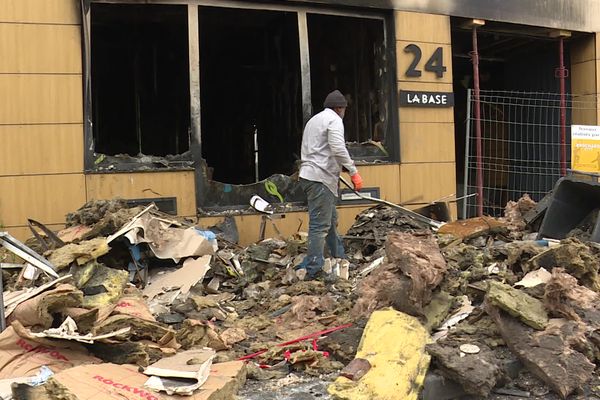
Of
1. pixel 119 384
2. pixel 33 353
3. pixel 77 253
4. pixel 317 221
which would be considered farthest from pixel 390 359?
pixel 77 253

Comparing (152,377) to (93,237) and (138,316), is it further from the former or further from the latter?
(93,237)

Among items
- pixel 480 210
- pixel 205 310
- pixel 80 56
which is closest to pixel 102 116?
pixel 80 56

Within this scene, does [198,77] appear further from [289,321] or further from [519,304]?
[519,304]

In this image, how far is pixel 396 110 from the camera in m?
8.27

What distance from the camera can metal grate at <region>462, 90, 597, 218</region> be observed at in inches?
422

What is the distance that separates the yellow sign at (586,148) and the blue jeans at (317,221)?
3.73 metres

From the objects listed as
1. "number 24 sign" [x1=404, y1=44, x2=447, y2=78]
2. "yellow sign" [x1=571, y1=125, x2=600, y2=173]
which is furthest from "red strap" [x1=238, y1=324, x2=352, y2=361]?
"number 24 sign" [x1=404, y1=44, x2=447, y2=78]

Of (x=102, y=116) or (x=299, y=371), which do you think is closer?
(x=299, y=371)

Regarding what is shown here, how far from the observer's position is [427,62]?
8430mm

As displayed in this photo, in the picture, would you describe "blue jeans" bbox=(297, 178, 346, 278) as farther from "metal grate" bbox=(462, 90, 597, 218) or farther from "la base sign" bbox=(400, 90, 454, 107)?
"metal grate" bbox=(462, 90, 597, 218)

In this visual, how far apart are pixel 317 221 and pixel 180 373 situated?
273 centimetres

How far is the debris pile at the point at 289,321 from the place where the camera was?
3.26m

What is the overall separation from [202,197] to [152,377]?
13.8ft

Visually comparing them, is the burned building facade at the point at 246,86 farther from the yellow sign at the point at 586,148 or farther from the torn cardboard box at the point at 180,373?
the torn cardboard box at the point at 180,373
